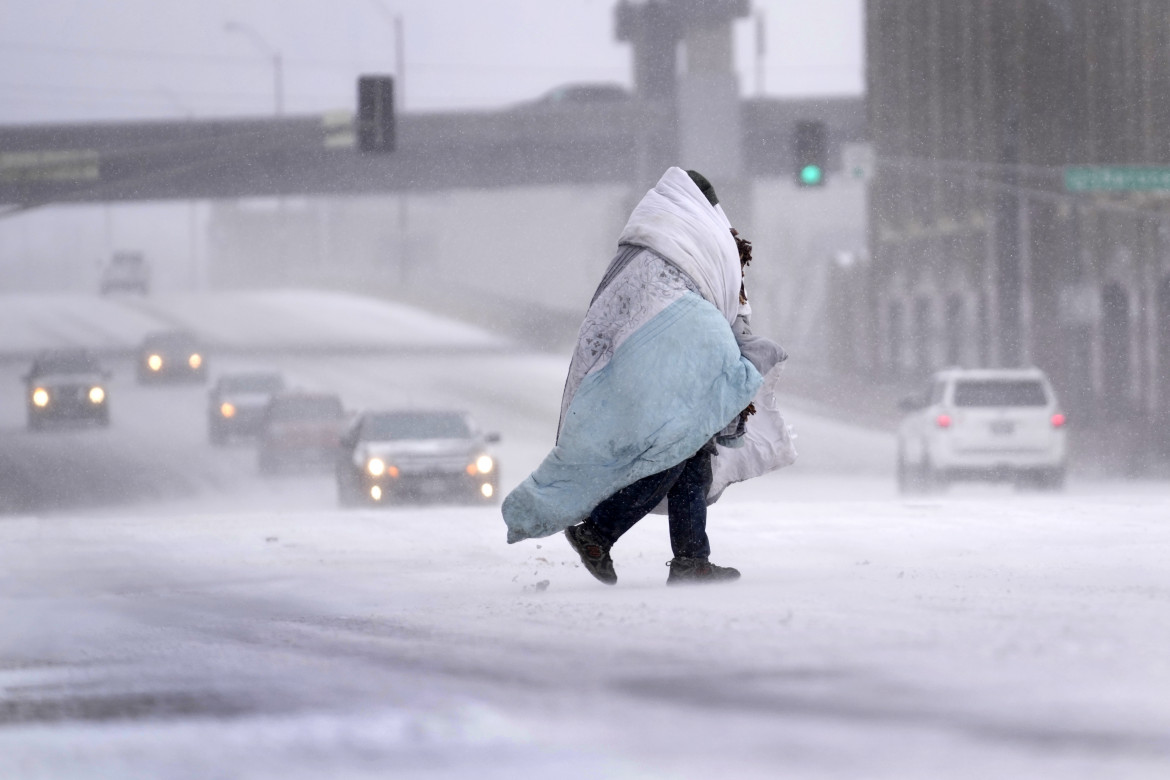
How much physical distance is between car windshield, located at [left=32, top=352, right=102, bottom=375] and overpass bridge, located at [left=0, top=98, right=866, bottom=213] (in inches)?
776

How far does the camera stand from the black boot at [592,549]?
6.42m

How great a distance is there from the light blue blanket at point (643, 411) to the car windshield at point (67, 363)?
33.1 meters

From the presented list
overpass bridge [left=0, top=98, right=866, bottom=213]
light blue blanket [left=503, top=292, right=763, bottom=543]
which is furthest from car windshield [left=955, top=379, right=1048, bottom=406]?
overpass bridge [left=0, top=98, right=866, bottom=213]

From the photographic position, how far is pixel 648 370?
6.14m

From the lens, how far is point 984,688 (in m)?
3.93

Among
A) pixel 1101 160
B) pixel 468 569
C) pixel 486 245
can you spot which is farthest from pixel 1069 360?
pixel 486 245

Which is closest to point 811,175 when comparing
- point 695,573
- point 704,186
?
point 704,186

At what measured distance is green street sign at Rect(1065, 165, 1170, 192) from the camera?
91.8 feet

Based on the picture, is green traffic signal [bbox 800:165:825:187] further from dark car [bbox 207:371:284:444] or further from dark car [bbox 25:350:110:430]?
dark car [bbox 25:350:110:430]

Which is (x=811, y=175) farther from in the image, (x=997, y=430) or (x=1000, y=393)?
(x=997, y=430)

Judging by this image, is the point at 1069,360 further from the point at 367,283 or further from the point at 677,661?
the point at 367,283

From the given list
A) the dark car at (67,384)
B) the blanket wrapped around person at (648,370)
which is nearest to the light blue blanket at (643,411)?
the blanket wrapped around person at (648,370)

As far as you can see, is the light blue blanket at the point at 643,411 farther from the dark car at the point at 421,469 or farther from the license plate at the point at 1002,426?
the license plate at the point at 1002,426

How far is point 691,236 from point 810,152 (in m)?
24.3
